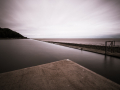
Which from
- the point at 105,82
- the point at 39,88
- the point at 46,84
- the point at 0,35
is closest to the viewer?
the point at 39,88

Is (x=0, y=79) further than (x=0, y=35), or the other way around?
(x=0, y=35)

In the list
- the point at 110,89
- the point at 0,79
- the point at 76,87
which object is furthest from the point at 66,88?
the point at 0,79

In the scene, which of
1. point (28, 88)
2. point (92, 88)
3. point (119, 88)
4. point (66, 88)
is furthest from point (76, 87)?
Result: point (28, 88)

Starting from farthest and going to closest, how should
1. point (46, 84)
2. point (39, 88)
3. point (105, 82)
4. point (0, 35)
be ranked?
point (0, 35), point (105, 82), point (46, 84), point (39, 88)

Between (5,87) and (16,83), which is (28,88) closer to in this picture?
(16,83)

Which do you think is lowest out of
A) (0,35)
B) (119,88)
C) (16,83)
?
(119,88)

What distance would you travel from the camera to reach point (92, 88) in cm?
160

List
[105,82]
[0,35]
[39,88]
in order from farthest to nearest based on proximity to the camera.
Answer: [0,35] < [105,82] < [39,88]

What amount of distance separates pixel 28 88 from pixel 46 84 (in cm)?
50

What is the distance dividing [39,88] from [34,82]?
1.09 feet

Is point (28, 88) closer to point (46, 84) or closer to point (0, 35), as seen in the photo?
point (46, 84)

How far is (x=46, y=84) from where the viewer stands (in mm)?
1713

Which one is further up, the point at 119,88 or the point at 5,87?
the point at 5,87

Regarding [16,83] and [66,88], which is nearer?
[66,88]
